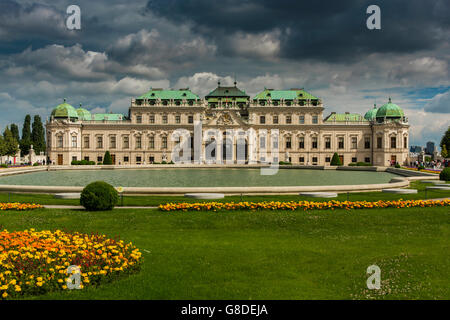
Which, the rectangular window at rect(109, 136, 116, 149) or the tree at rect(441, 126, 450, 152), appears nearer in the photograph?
the rectangular window at rect(109, 136, 116, 149)

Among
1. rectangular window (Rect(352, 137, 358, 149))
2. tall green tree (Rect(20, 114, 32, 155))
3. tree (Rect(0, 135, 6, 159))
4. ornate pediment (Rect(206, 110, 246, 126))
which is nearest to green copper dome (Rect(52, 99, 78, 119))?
tree (Rect(0, 135, 6, 159))

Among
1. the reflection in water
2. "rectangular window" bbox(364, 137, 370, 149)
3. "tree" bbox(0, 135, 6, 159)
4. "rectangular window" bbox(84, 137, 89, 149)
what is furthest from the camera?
"rectangular window" bbox(84, 137, 89, 149)

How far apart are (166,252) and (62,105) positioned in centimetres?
8509

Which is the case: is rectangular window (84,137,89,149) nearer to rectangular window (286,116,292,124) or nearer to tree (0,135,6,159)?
tree (0,135,6,159)

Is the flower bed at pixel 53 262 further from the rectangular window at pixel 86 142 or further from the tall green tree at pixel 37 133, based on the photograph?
the tall green tree at pixel 37 133

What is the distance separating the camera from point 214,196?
942 inches

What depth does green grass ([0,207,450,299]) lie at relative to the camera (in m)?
8.81

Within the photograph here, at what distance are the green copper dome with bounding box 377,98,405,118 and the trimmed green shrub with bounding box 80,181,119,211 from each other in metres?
78.6

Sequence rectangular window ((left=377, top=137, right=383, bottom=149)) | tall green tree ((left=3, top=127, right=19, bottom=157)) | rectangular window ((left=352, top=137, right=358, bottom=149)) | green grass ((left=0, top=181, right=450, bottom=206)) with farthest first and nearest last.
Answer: rectangular window ((left=352, top=137, right=358, bottom=149)) → tall green tree ((left=3, top=127, right=19, bottom=157)) → rectangular window ((left=377, top=137, right=383, bottom=149)) → green grass ((left=0, top=181, right=450, bottom=206))

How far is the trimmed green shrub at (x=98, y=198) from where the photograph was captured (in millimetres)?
20000

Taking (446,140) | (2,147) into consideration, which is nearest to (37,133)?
(2,147)

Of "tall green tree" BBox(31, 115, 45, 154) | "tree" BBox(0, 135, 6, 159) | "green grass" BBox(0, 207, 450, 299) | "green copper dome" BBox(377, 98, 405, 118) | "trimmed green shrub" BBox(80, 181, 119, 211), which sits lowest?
"green grass" BBox(0, 207, 450, 299)

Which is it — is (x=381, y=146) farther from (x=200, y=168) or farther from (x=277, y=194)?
(x=277, y=194)

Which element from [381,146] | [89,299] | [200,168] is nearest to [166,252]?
[89,299]
